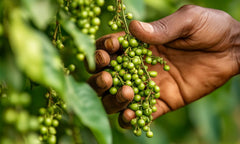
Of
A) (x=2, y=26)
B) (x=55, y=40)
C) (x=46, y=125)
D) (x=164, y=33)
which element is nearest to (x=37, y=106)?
(x=46, y=125)

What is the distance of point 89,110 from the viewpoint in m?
0.72

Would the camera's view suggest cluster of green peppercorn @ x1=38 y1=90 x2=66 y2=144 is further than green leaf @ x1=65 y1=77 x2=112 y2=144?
Yes

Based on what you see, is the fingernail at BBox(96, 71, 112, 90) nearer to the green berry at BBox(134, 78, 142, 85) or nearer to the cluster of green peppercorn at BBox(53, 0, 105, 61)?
the green berry at BBox(134, 78, 142, 85)

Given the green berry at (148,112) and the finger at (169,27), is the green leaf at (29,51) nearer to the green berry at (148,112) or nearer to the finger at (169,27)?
the green berry at (148,112)

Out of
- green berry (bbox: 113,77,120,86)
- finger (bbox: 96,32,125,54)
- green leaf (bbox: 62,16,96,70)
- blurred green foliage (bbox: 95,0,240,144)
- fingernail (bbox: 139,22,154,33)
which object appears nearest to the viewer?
green leaf (bbox: 62,16,96,70)

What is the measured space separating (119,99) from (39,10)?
755 mm

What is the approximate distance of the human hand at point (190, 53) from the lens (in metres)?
1.48

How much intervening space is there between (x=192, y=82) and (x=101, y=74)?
71 centimetres

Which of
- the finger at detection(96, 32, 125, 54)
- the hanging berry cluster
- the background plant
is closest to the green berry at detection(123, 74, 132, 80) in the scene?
the hanging berry cluster

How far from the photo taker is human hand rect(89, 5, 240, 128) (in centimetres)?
148

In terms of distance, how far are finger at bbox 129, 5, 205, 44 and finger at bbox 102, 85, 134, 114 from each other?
0.73ft

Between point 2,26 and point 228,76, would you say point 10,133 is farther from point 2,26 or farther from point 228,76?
point 228,76

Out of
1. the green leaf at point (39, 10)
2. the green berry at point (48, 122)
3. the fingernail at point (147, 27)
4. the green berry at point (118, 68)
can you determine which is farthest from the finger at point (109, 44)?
the green leaf at point (39, 10)

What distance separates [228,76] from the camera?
1882mm
